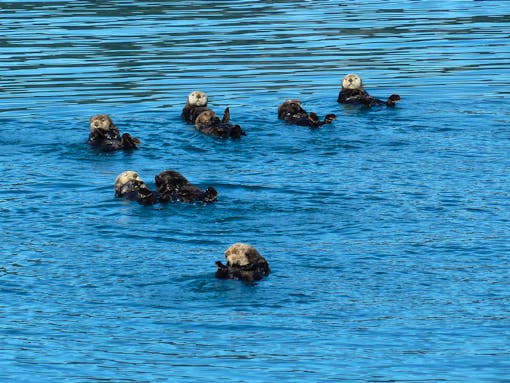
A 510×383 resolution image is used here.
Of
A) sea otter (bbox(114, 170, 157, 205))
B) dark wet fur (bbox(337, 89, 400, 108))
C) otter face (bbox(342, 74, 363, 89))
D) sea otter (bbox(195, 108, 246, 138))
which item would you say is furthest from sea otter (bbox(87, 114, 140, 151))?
otter face (bbox(342, 74, 363, 89))

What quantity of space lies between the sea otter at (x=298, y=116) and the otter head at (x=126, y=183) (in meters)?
4.24

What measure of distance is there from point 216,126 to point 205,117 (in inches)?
16.1

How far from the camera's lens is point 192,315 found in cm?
1093

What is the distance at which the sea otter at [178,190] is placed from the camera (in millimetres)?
14367

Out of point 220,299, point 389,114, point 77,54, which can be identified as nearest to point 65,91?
point 77,54

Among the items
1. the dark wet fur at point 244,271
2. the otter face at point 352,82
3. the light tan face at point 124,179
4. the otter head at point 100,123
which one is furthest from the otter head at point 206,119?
the dark wet fur at point 244,271

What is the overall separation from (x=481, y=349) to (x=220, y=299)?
106 inches

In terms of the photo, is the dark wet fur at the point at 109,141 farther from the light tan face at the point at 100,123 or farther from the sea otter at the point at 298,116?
the sea otter at the point at 298,116

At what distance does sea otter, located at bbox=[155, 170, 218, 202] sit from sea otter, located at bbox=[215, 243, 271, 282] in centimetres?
253

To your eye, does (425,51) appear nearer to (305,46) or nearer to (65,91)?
(305,46)

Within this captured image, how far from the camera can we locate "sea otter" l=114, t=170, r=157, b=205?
14539mm

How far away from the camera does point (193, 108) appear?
63.6 feet

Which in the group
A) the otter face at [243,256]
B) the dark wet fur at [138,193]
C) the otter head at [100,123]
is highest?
the otter head at [100,123]

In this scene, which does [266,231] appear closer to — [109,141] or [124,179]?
[124,179]
